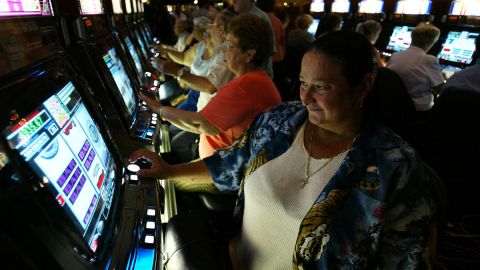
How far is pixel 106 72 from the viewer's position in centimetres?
169

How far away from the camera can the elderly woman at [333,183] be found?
1.11m

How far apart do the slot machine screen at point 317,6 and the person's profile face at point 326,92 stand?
757 cm

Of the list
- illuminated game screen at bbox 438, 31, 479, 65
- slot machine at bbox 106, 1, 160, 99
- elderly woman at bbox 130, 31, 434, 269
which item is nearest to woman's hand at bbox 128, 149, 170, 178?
elderly woman at bbox 130, 31, 434, 269

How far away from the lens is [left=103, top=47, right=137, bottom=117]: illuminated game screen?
1.95m

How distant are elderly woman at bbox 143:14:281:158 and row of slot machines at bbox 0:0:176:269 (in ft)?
1.69

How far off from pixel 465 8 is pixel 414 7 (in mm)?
1030

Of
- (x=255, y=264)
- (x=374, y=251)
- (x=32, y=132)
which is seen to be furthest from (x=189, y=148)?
(x=32, y=132)

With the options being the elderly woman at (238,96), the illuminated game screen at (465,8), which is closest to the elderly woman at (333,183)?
the elderly woman at (238,96)

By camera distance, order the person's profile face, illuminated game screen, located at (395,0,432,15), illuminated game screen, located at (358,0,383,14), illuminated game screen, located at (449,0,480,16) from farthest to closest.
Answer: illuminated game screen, located at (358,0,383,14) < illuminated game screen, located at (395,0,432,15) < illuminated game screen, located at (449,0,480,16) < the person's profile face

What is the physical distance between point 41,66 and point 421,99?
3478 millimetres

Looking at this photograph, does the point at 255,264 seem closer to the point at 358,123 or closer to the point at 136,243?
the point at 136,243

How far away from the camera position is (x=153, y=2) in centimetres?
953

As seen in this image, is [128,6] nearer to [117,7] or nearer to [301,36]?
[117,7]

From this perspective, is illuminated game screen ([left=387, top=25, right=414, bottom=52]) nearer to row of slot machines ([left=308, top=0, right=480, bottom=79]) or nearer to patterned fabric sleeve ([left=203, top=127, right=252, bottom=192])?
row of slot machines ([left=308, top=0, right=480, bottom=79])
